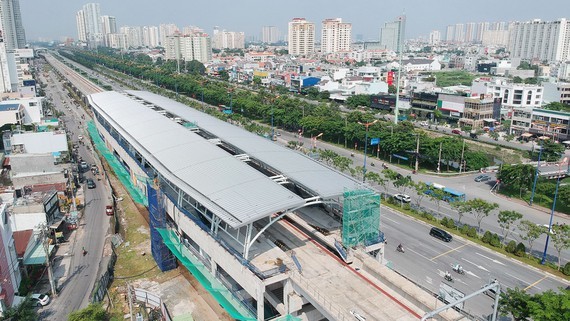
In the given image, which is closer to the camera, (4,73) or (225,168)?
(225,168)

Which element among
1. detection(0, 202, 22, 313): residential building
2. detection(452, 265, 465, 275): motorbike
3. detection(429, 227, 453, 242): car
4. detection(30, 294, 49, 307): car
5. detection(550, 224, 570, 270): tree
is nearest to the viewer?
detection(0, 202, 22, 313): residential building

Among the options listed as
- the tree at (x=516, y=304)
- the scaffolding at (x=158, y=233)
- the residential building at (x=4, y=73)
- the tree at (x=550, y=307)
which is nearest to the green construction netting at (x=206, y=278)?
the scaffolding at (x=158, y=233)

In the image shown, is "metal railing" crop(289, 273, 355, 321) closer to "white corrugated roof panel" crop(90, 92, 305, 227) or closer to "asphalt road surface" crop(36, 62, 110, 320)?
"white corrugated roof panel" crop(90, 92, 305, 227)

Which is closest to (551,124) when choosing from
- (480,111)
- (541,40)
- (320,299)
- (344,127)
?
(480,111)

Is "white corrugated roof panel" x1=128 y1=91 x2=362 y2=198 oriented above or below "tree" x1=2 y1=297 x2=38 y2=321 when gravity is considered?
above

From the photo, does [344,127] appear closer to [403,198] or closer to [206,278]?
[403,198]

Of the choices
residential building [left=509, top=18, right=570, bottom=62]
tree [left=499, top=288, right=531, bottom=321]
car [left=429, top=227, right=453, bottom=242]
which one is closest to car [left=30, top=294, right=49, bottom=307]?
tree [left=499, top=288, right=531, bottom=321]
